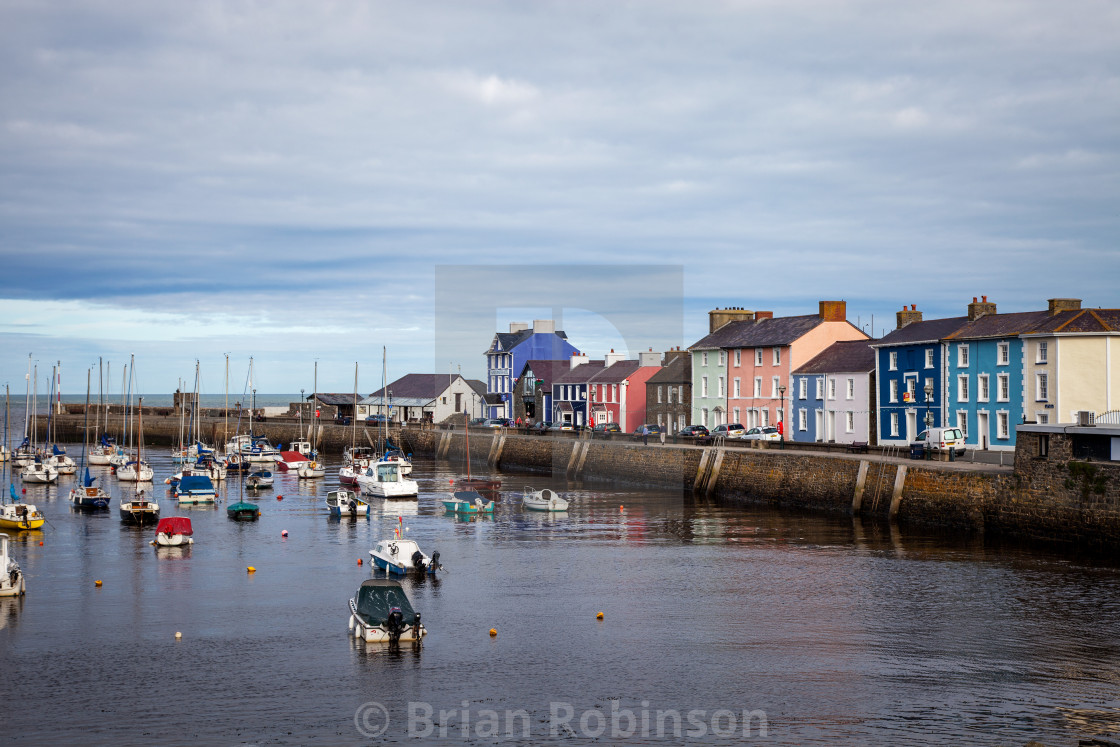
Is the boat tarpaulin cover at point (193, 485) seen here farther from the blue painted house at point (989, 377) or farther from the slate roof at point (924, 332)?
the blue painted house at point (989, 377)

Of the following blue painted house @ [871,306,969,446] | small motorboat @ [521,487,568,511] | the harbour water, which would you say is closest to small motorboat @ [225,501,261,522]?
the harbour water

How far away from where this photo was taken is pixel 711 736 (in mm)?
24609

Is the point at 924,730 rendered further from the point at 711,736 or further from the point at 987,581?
the point at 987,581

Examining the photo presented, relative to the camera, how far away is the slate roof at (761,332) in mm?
86562

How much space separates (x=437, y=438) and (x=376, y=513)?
50.3 metres

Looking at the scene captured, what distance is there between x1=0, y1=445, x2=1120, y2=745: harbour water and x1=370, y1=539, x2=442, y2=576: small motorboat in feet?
4.36

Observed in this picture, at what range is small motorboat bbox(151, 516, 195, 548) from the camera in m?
50.7

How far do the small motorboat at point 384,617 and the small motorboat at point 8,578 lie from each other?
13.9m

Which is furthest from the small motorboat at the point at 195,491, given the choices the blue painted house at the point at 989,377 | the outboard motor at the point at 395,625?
the blue painted house at the point at 989,377

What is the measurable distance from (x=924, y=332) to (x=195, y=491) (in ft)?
162

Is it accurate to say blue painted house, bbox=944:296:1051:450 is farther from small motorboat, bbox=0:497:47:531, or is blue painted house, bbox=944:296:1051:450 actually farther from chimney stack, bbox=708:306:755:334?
small motorboat, bbox=0:497:47:531

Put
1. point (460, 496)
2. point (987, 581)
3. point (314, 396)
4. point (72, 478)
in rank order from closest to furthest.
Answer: point (987, 581) → point (460, 496) → point (72, 478) → point (314, 396)

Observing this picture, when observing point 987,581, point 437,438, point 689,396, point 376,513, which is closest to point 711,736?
point 987,581

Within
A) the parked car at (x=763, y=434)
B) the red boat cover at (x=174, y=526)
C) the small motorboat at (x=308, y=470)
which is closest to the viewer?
the red boat cover at (x=174, y=526)
